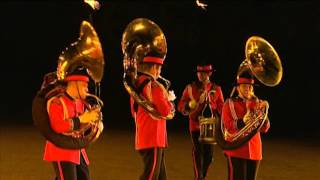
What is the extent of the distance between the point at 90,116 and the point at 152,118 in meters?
0.97

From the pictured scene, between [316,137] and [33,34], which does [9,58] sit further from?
[316,137]

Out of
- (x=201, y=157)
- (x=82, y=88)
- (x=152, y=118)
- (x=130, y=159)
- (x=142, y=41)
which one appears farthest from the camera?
(x=130, y=159)

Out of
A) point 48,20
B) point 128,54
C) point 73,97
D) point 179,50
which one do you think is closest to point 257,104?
point 128,54

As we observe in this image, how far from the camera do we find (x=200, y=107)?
8102 mm

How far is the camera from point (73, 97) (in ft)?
18.3

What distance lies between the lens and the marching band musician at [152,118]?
6.07m

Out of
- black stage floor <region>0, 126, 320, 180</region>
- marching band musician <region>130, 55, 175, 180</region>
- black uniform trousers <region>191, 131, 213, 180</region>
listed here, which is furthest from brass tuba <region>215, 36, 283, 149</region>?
black stage floor <region>0, 126, 320, 180</region>

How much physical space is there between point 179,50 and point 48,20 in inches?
346

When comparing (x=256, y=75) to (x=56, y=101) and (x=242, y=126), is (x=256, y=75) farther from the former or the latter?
(x=56, y=101)

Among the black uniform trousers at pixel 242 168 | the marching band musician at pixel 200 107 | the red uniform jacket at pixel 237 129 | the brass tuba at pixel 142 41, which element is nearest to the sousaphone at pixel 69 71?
the brass tuba at pixel 142 41

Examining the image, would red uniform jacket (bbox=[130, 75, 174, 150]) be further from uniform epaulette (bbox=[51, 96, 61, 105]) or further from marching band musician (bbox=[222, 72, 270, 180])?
uniform epaulette (bbox=[51, 96, 61, 105])

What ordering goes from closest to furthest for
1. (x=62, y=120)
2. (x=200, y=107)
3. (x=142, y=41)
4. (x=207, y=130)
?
(x=62, y=120) → (x=142, y=41) → (x=207, y=130) → (x=200, y=107)

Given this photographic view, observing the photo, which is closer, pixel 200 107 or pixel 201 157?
pixel 201 157

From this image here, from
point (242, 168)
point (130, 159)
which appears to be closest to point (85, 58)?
Result: point (242, 168)
